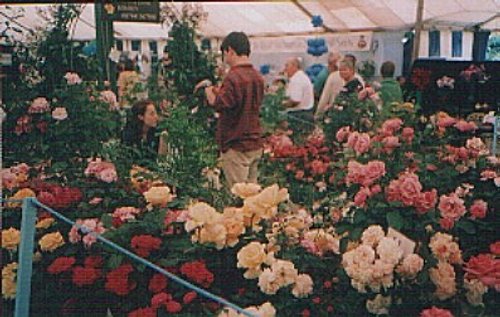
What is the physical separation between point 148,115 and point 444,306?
1.75 meters

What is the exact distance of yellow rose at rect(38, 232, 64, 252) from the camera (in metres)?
1.36

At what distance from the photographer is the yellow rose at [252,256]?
1.19 meters

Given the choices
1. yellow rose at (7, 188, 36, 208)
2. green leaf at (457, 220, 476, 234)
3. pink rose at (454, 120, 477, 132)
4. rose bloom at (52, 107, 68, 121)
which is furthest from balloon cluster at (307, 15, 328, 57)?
green leaf at (457, 220, 476, 234)

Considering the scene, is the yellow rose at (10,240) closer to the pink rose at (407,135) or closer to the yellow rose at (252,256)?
the yellow rose at (252,256)

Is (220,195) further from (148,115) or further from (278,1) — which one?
(278,1)

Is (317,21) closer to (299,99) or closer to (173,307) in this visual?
(299,99)

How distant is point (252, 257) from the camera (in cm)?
119

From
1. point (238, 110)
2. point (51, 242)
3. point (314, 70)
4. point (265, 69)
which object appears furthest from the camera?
point (265, 69)

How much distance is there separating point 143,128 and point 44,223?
4.05ft

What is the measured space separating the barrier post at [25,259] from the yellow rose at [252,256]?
0.42 metres

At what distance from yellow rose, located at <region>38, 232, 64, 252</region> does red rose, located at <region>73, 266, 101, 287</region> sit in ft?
0.42

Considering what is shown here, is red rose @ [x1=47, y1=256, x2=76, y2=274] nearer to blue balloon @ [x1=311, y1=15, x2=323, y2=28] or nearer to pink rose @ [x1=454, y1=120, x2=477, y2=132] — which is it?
pink rose @ [x1=454, y1=120, x2=477, y2=132]

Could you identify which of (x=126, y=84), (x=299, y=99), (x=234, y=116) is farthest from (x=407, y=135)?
(x=126, y=84)

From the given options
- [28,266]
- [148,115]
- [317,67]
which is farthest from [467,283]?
[317,67]
